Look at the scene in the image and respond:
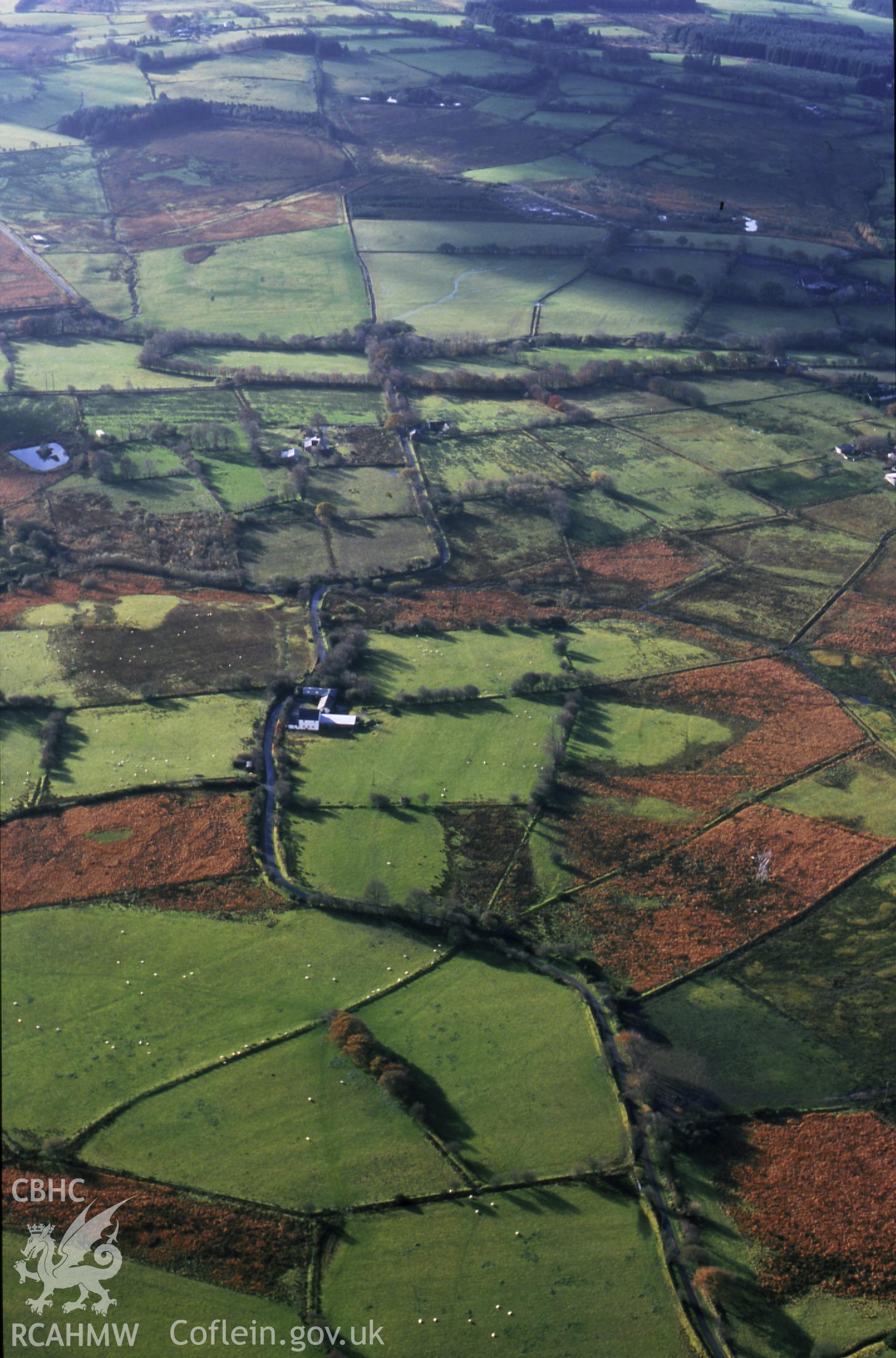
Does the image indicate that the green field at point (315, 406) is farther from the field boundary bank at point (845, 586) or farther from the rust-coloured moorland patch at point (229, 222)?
the field boundary bank at point (845, 586)

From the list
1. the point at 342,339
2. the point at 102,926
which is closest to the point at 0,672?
the point at 102,926

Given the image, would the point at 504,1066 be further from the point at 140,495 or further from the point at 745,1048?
the point at 140,495

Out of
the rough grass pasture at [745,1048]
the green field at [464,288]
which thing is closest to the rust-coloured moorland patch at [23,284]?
the green field at [464,288]

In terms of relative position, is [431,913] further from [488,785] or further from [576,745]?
[576,745]

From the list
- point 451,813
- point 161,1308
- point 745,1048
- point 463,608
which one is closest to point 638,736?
point 451,813

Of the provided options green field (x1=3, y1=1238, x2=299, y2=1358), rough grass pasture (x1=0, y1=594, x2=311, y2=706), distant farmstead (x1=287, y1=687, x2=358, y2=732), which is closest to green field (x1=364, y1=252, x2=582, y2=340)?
rough grass pasture (x1=0, y1=594, x2=311, y2=706)

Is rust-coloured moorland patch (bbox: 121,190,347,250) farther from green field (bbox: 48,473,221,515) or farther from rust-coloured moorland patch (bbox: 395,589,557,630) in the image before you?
rust-coloured moorland patch (bbox: 395,589,557,630)
